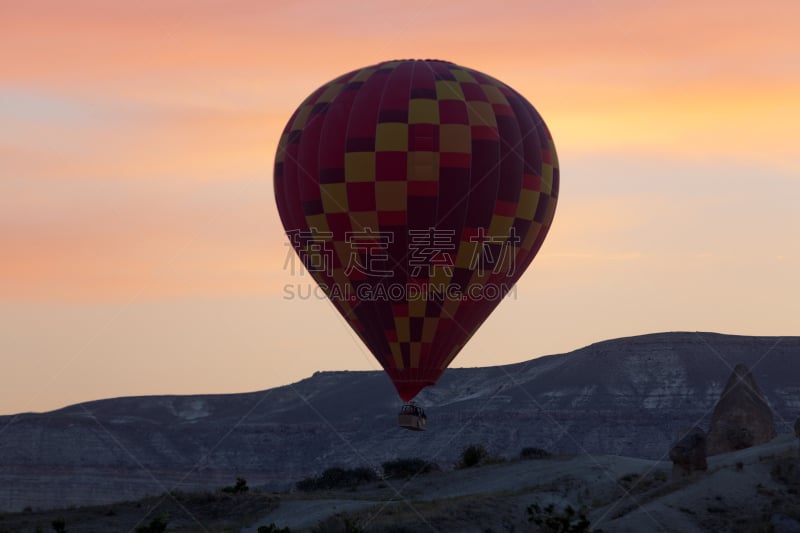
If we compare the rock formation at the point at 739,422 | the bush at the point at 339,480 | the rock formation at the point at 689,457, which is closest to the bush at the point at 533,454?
the bush at the point at 339,480

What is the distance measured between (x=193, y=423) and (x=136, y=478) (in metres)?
33.4

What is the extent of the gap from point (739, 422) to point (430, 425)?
74267mm

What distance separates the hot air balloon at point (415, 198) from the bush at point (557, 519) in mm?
6036

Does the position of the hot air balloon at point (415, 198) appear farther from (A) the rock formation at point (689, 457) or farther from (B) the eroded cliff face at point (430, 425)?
(B) the eroded cliff face at point (430, 425)

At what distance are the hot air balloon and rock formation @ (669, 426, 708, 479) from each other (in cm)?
1096

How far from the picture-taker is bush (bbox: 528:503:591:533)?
48.6 meters

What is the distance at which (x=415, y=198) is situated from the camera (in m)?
50.5

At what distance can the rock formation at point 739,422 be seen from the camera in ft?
240

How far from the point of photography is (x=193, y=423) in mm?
173125

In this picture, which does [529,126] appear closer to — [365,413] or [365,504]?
[365,504]

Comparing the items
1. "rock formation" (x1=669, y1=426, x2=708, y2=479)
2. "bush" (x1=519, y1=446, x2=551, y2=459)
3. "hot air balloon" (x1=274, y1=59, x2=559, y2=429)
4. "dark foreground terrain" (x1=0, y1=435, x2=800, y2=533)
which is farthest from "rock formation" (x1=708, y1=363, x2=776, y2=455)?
"hot air balloon" (x1=274, y1=59, x2=559, y2=429)

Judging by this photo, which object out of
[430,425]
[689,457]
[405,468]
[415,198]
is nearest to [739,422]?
[689,457]

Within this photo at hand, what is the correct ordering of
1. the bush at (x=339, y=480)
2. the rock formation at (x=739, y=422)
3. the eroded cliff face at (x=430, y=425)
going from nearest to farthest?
the rock formation at (x=739, y=422), the bush at (x=339, y=480), the eroded cliff face at (x=430, y=425)

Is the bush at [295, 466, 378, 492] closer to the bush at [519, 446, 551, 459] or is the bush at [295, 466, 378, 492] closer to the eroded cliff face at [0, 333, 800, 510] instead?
the bush at [519, 446, 551, 459]
